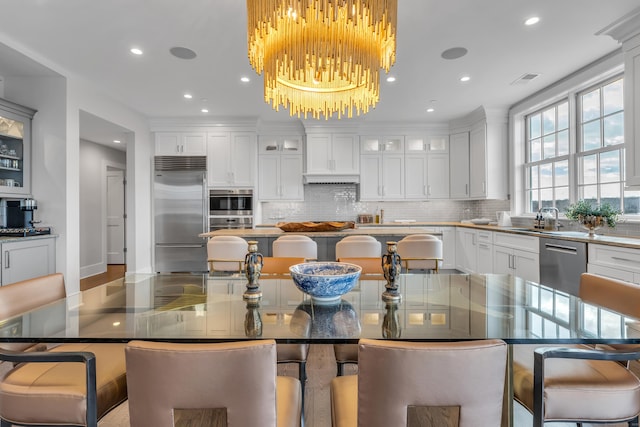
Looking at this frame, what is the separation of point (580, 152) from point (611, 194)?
659mm

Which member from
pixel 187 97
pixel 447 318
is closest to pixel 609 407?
pixel 447 318

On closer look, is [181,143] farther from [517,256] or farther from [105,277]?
[517,256]

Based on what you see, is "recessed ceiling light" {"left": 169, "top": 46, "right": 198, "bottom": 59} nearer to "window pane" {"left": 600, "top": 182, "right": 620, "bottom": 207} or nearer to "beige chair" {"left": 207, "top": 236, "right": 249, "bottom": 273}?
"beige chair" {"left": 207, "top": 236, "right": 249, "bottom": 273}

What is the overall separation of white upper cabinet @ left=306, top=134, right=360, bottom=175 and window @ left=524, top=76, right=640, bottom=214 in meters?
2.73

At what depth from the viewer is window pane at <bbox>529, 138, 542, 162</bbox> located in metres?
4.69

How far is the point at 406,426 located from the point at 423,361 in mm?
177

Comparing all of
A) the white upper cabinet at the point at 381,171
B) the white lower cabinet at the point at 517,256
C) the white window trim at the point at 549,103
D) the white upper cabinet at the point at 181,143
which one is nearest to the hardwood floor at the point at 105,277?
the white upper cabinet at the point at 181,143

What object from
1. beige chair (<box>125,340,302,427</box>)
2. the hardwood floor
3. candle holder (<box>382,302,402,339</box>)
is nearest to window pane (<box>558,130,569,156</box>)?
candle holder (<box>382,302,402,339</box>)

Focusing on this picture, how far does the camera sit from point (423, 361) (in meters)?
0.75

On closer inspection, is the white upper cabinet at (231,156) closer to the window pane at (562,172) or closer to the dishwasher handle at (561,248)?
the dishwasher handle at (561,248)

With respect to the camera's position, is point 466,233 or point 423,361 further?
point 466,233

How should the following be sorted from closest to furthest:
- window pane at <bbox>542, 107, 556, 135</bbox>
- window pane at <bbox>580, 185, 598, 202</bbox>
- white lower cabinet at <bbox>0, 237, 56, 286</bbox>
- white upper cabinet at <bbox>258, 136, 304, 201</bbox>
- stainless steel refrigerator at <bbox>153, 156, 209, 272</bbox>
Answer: white lower cabinet at <bbox>0, 237, 56, 286</bbox> < window pane at <bbox>580, 185, 598, 202</bbox> < window pane at <bbox>542, 107, 556, 135</bbox> < stainless steel refrigerator at <bbox>153, 156, 209, 272</bbox> < white upper cabinet at <bbox>258, 136, 304, 201</bbox>

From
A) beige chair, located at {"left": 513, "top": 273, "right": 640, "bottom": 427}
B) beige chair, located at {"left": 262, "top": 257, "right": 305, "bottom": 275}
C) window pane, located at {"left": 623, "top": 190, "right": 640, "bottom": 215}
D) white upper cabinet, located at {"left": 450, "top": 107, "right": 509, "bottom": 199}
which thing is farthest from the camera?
white upper cabinet, located at {"left": 450, "top": 107, "right": 509, "bottom": 199}

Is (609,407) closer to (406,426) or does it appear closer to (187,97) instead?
(406,426)
